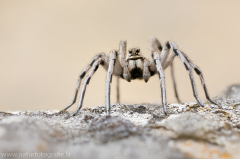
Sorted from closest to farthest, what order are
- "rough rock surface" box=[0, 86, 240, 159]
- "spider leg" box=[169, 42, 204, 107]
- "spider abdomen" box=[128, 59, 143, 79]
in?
1. "rough rock surface" box=[0, 86, 240, 159]
2. "spider leg" box=[169, 42, 204, 107]
3. "spider abdomen" box=[128, 59, 143, 79]

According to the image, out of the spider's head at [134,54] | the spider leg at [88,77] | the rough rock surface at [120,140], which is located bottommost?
the rough rock surface at [120,140]

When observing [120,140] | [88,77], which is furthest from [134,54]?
[120,140]

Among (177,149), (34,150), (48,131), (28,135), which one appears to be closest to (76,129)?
(48,131)

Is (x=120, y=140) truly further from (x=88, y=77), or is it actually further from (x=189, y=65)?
(x=189, y=65)

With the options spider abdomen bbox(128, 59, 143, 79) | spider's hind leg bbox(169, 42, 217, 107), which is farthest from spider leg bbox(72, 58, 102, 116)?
spider's hind leg bbox(169, 42, 217, 107)

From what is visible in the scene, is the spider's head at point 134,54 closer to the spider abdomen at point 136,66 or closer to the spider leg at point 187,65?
the spider abdomen at point 136,66

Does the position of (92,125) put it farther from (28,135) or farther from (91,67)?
(91,67)

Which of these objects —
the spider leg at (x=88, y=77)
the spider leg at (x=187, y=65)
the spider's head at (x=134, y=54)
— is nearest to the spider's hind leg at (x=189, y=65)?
the spider leg at (x=187, y=65)

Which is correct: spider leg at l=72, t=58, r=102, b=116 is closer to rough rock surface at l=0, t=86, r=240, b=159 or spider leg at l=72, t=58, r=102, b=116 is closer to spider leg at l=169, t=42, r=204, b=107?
rough rock surface at l=0, t=86, r=240, b=159
